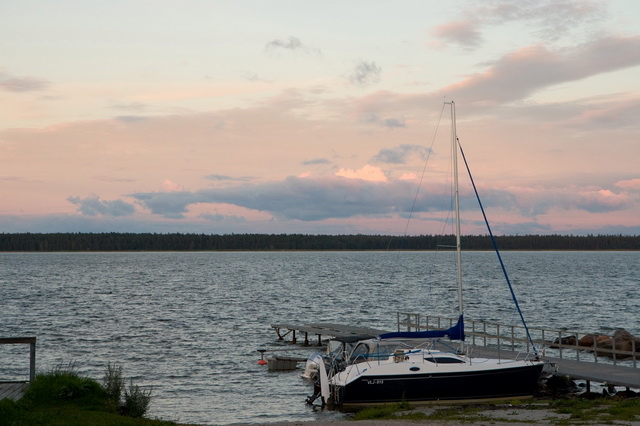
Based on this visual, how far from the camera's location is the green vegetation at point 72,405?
1750cm

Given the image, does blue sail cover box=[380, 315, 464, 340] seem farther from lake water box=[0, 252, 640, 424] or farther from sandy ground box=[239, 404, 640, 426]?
sandy ground box=[239, 404, 640, 426]

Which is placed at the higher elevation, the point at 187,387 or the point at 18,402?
the point at 18,402

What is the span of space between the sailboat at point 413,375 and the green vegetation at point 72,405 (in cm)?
771

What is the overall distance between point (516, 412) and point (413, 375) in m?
4.63

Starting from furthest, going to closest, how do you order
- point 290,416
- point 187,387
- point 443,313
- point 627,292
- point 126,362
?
1. point 627,292
2. point 443,313
3. point 126,362
4. point 187,387
5. point 290,416

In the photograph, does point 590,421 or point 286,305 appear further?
point 286,305

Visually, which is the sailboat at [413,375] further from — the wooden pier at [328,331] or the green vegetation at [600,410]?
the wooden pier at [328,331]

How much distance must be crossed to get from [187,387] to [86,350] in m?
14.3

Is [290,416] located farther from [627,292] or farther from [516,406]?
[627,292]

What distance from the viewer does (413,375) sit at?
25969 millimetres

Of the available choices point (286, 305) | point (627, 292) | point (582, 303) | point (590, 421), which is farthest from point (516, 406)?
point (627, 292)

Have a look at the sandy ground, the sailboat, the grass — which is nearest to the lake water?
the sailboat

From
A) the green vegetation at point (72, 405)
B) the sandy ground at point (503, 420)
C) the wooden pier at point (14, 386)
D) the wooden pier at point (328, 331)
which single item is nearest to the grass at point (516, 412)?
the sandy ground at point (503, 420)

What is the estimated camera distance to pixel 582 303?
79938mm
